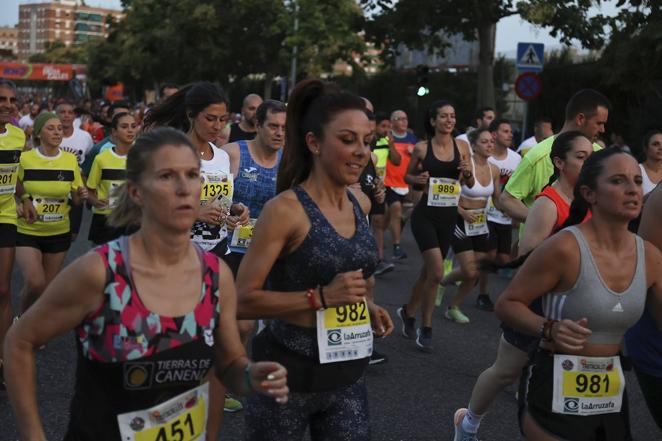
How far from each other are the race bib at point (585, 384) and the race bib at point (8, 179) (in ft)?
14.3

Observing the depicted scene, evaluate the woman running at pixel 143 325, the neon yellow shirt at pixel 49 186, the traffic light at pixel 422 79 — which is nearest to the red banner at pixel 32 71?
the traffic light at pixel 422 79

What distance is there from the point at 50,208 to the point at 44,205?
49mm

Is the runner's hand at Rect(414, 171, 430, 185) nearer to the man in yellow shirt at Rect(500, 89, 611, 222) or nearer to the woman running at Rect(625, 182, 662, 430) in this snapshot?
the man in yellow shirt at Rect(500, 89, 611, 222)

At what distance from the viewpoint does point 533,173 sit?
6.97m

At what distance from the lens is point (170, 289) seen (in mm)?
2949

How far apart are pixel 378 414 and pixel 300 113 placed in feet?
9.44

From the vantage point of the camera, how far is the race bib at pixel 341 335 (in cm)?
355

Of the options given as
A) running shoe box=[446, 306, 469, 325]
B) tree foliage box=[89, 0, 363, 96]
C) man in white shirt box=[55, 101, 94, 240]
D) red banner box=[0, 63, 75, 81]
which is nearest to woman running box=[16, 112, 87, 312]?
running shoe box=[446, 306, 469, 325]

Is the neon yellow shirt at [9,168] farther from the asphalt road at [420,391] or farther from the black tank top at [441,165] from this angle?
the black tank top at [441,165]

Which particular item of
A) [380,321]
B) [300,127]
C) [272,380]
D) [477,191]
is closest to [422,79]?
[477,191]

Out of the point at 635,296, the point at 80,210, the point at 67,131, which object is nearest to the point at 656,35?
the point at 67,131

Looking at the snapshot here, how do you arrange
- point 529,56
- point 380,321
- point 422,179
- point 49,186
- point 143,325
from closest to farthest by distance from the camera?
point 143,325, point 380,321, point 49,186, point 422,179, point 529,56

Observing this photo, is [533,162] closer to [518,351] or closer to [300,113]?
[518,351]

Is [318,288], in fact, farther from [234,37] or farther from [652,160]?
[234,37]
